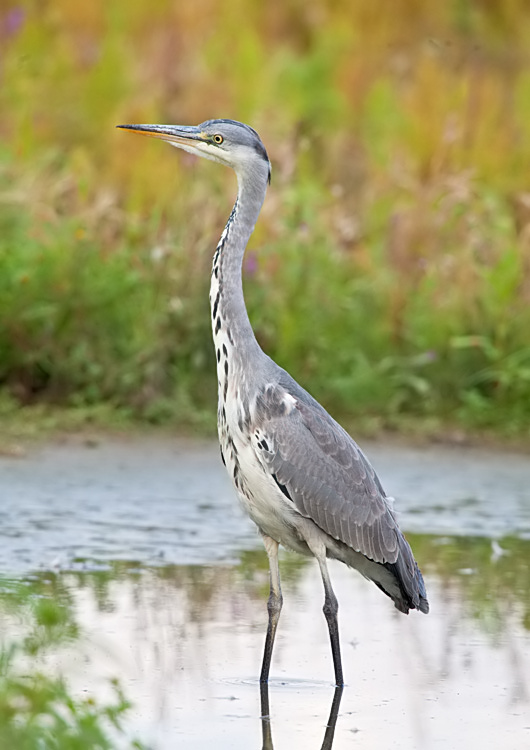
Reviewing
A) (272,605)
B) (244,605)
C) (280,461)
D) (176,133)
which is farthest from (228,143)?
(244,605)

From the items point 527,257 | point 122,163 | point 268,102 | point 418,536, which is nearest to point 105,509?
point 418,536

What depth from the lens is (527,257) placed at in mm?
12000

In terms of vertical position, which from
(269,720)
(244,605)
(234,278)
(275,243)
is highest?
(275,243)

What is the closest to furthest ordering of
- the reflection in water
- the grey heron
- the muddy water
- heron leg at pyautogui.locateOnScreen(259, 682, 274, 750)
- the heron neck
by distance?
1. heron leg at pyautogui.locateOnScreen(259, 682, 274, 750)
2. the reflection in water
3. the muddy water
4. the grey heron
5. the heron neck

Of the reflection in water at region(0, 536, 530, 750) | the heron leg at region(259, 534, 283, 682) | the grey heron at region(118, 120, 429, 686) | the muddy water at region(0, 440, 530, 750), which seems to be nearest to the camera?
the reflection in water at region(0, 536, 530, 750)

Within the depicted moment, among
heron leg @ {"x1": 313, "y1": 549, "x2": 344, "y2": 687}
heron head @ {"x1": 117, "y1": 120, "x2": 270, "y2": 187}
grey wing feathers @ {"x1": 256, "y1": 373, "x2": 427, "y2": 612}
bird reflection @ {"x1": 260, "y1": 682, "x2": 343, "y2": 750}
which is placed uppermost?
heron head @ {"x1": 117, "y1": 120, "x2": 270, "y2": 187}

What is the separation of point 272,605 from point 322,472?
54 centimetres

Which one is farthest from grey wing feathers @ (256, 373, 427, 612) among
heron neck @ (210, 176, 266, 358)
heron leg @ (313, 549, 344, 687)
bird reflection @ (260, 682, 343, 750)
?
bird reflection @ (260, 682, 343, 750)

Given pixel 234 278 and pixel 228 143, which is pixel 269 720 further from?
pixel 228 143

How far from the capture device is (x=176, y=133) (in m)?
6.31

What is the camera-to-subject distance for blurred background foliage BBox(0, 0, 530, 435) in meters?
10.8

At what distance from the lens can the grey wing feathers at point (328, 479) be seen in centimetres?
587

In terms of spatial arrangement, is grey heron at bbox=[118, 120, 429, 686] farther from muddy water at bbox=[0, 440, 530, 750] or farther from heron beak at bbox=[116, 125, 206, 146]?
muddy water at bbox=[0, 440, 530, 750]

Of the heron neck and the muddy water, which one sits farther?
the heron neck
